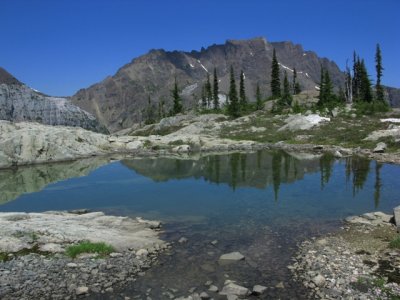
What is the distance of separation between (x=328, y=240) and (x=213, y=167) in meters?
35.8

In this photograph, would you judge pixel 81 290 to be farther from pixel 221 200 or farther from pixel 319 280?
pixel 221 200

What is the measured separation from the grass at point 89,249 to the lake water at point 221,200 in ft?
9.99

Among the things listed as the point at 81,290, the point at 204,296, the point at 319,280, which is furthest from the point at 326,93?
the point at 81,290

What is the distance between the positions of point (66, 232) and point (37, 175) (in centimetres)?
3853

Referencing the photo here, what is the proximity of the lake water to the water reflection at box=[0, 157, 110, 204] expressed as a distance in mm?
160

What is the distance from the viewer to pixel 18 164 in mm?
68125

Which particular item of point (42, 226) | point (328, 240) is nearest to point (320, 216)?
point (328, 240)

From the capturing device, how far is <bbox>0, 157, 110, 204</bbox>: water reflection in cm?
4556

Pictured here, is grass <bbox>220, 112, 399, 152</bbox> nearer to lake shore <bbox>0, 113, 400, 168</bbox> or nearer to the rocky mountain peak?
lake shore <bbox>0, 113, 400, 168</bbox>

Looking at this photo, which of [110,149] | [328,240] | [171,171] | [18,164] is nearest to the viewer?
[328,240]

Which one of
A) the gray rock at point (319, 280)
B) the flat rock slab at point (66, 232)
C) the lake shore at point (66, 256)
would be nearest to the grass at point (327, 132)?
the flat rock slab at point (66, 232)

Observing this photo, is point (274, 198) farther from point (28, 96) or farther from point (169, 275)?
point (28, 96)

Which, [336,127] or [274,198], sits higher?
[336,127]

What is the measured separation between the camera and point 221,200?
115ft
